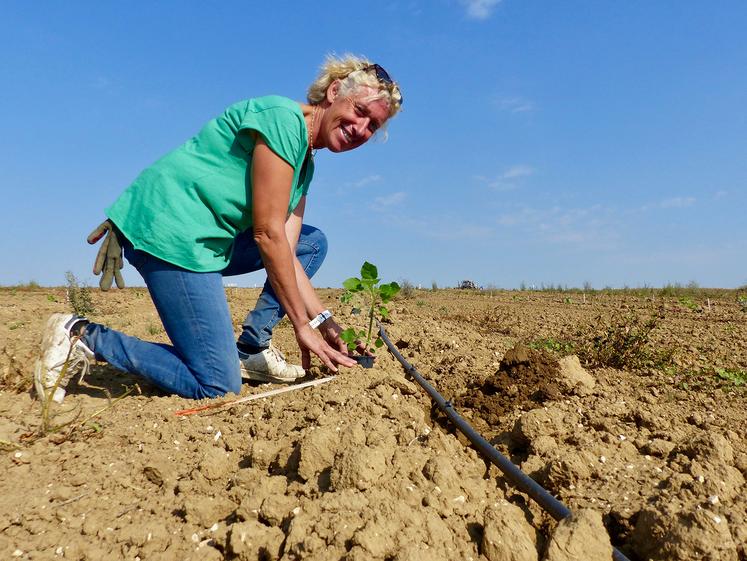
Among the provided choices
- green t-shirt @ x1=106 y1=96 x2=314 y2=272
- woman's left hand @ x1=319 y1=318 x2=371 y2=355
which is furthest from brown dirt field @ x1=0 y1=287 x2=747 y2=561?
green t-shirt @ x1=106 y1=96 x2=314 y2=272

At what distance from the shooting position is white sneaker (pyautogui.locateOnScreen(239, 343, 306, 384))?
349 cm

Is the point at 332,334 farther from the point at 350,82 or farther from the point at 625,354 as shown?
the point at 625,354

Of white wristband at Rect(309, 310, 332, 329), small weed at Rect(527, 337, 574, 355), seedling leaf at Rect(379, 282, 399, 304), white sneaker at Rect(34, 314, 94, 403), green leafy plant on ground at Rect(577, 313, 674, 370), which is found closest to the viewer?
white sneaker at Rect(34, 314, 94, 403)

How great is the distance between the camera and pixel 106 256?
9.47 ft

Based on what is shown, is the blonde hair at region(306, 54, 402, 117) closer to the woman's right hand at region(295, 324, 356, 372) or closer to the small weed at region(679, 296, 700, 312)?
the woman's right hand at region(295, 324, 356, 372)

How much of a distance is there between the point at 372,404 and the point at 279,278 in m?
0.78

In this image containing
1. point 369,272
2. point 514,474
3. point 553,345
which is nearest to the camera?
point 514,474

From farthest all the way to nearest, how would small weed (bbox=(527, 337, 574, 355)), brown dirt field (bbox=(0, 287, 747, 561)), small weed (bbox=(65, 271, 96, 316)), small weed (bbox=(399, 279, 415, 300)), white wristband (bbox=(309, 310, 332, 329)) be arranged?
small weed (bbox=(399, 279, 415, 300)) → small weed (bbox=(65, 271, 96, 316)) → small weed (bbox=(527, 337, 574, 355)) → white wristband (bbox=(309, 310, 332, 329)) → brown dirt field (bbox=(0, 287, 747, 561))

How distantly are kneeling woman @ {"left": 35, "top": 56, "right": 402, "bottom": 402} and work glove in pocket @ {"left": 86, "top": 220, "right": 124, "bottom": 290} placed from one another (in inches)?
1.0

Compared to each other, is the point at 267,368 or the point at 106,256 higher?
the point at 106,256

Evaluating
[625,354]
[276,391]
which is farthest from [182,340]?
[625,354]

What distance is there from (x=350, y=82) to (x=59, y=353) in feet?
6.59

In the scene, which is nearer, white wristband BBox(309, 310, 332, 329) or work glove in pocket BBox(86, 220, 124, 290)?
work glove in pocket BBox(86, 220, 124, 290)

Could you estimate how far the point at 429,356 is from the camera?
408 centimetres
